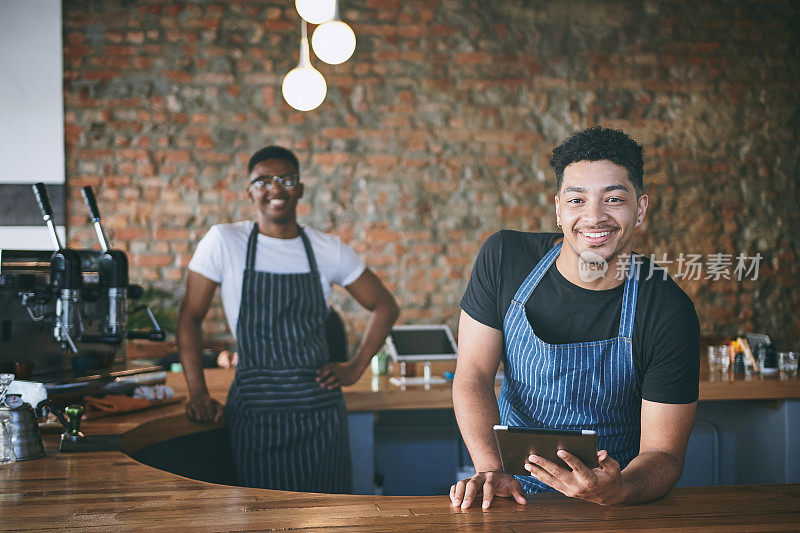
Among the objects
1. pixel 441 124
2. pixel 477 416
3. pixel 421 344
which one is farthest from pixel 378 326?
pixel 441 124

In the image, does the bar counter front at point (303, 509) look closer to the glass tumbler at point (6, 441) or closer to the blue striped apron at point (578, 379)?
the glass tumbler at point (6, 441)

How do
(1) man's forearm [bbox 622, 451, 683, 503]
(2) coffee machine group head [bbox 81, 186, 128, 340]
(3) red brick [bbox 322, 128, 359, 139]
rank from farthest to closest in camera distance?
1. (3) red brick [bbox 322, 128, 359, 139]
2. (2) coffee machine group head [bbox 81, 186, 128, 340]
3. (1) man's forearm [bbox 622, 451, 683, 503]

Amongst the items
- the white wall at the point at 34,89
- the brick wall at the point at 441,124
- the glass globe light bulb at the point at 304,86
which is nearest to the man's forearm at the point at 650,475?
the glass globe light bulb at the point at 304,86

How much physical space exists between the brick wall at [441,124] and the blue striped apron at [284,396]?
6.96 ft

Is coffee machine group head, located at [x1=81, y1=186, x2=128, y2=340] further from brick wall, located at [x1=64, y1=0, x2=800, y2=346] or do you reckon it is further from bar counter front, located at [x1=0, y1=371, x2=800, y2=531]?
brick wall, located at [x1=64, y1=0, x2=800, y2=346]

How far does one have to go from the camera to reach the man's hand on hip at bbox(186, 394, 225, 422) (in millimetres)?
2523

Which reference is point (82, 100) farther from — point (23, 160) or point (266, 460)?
point (266, 460)

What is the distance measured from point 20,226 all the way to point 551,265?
404cm

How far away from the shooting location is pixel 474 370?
6.04ft

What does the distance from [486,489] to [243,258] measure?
1522mm

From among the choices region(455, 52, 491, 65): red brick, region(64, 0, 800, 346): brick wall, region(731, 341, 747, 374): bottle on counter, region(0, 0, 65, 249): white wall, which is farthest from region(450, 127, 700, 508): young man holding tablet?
region(0, 0, 65, 249): white wall

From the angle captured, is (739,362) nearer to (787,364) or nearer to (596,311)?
(787,364)

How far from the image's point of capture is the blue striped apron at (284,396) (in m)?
2.58

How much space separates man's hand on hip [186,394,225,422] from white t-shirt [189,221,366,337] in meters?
0.28
